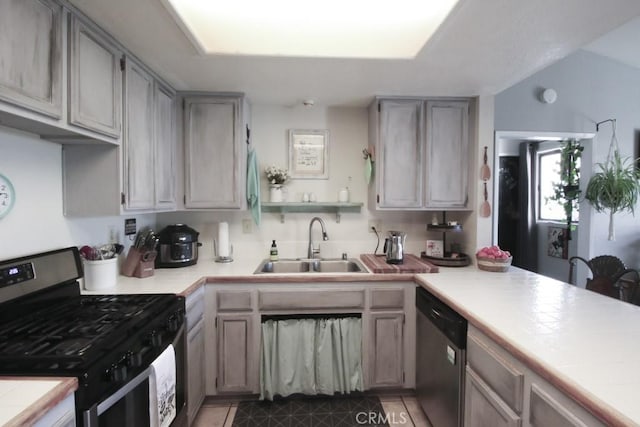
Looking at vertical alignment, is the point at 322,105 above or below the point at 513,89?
below

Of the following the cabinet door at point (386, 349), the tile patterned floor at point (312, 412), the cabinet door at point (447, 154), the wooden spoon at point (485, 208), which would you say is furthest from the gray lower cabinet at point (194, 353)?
the wooden spoon at point (485, 208)

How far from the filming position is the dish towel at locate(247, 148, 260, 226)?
2.37m

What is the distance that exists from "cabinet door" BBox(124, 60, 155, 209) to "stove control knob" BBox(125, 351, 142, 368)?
840mm

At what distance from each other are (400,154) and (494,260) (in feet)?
3.35

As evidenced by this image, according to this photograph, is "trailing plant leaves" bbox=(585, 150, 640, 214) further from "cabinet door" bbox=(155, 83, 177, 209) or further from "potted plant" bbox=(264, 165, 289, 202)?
"cabinet door" bbox=(155, 83, 177, 209)

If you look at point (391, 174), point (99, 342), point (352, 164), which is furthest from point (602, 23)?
point (99, 342)

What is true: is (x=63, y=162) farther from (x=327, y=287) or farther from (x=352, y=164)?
(x=352, y=164)

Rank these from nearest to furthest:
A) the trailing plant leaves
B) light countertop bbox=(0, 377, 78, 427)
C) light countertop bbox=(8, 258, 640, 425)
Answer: light countertop bbox=(0, 377, 78, 427), light countertop bbox=(8, 258, 640, 425), the trailing plant leaves

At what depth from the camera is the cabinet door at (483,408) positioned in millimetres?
1105

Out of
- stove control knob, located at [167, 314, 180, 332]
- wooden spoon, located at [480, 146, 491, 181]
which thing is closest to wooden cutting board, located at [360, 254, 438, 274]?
wooden spoon, located at [480, 146, 491, 181]

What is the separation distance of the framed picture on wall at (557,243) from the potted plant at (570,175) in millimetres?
389

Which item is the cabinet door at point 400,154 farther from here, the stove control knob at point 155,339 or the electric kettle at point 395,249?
the stove control knob at point 155,339

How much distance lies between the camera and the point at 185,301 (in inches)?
65.1

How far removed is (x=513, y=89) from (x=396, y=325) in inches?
94.1
